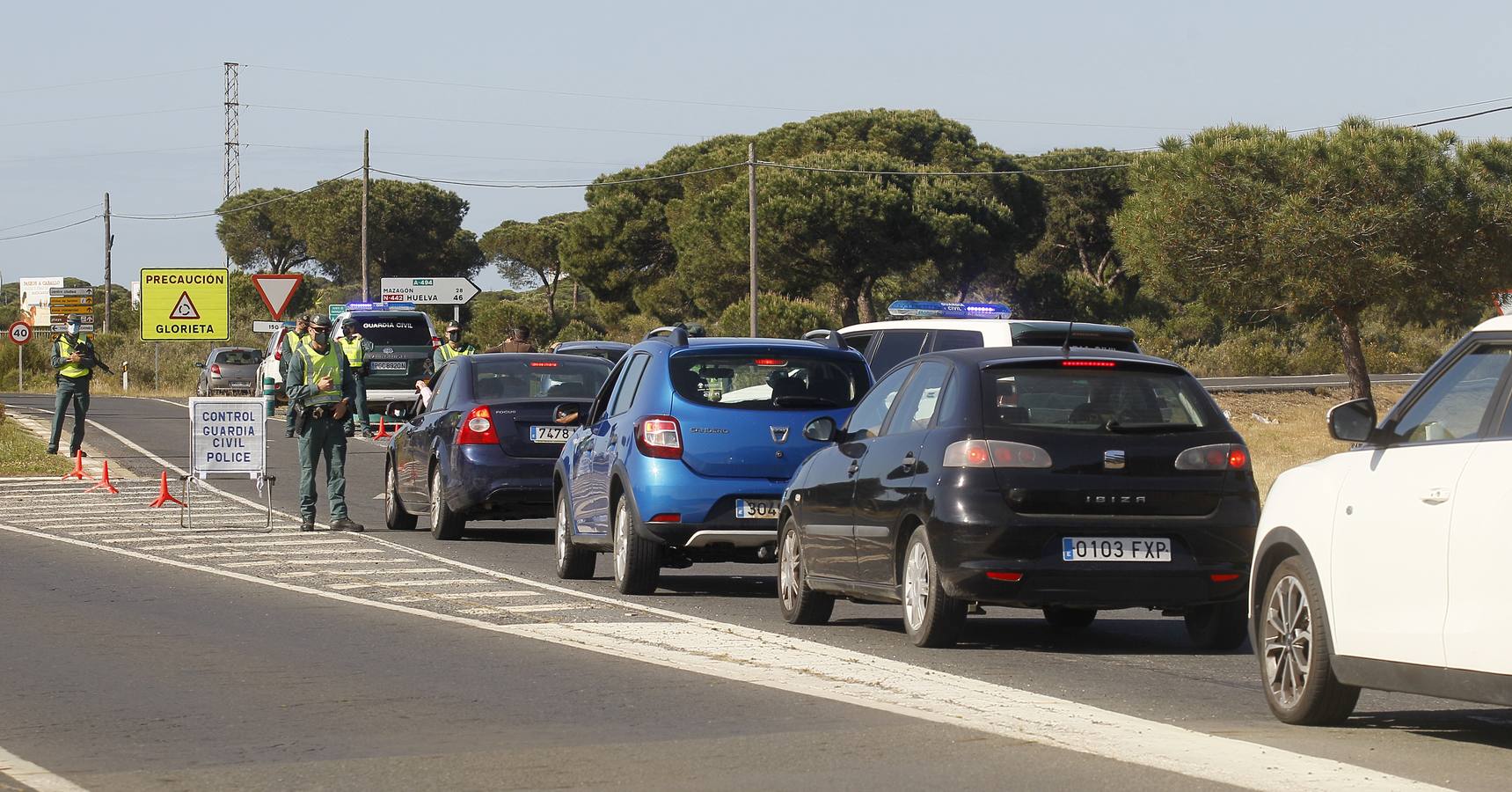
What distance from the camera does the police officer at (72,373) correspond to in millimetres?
28156

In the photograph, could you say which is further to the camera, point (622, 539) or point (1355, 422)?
point (622, 539)

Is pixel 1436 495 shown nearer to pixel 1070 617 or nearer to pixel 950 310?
pixel 1070 617

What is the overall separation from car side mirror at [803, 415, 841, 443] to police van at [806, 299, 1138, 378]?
4579 mm

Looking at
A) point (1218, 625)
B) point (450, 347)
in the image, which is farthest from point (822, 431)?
point (450, 347)

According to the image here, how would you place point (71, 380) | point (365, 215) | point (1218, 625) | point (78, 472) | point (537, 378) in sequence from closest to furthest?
point (1218, 625)
point (537, 378)
point (78, 472)
point (71, 380)
point (365, 215)

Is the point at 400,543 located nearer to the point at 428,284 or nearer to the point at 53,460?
the point at 53,460

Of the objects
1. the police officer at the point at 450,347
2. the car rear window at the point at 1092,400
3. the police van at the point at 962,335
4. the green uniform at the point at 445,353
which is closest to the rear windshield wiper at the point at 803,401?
the police van at the point at 962,335

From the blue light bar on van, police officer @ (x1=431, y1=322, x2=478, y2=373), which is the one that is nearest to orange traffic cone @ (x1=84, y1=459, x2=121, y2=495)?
police officer @ (x1=431, y1=322, x2=478, y2=373)

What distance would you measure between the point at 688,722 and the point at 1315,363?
62.2 metres

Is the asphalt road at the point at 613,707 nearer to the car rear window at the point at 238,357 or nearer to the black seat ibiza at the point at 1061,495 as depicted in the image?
the black seat ibiza at the point at 1061,495

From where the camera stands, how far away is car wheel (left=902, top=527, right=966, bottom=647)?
32.7 ft

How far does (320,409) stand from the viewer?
1805cm

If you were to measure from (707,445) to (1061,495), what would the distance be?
3.43m

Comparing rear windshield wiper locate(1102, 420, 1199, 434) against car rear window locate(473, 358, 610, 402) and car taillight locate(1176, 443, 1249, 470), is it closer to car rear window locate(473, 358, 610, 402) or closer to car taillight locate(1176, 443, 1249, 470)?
car taillight locate(1176, 443, 1249, 470)
